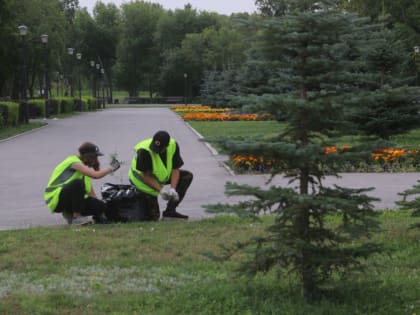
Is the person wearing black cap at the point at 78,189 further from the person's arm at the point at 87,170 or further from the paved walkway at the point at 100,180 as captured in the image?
the paved walkway at the point at 100,180

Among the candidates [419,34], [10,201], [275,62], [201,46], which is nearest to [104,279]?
[275,62]

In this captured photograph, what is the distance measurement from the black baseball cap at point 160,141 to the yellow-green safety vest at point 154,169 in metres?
0.09

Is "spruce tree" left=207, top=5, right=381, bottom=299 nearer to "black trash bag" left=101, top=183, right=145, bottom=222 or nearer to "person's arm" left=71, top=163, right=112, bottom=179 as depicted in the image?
"person's arm" left=71, top=163, right=112, bottom=179

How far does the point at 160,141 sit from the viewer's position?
27.6ft

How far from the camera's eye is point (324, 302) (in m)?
4.76

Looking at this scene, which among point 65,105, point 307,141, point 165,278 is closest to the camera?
point 307,141

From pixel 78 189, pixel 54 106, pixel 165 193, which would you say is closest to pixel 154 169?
pixel 165 193

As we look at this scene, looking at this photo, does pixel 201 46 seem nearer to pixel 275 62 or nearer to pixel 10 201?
pixel 10 201

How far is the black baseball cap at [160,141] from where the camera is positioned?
331 inches

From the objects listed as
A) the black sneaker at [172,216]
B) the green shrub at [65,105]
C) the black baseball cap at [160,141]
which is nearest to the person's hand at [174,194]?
the black sneaker at [172,216]

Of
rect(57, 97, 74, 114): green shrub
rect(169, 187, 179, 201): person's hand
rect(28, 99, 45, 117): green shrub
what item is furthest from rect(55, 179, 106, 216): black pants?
rect(57, 97, 74, 114): green shrub

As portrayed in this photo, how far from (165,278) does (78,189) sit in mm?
2919

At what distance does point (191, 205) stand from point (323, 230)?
5.74 metres

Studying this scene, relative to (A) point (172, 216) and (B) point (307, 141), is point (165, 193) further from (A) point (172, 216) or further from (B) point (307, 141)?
(B) point (307, 141)
